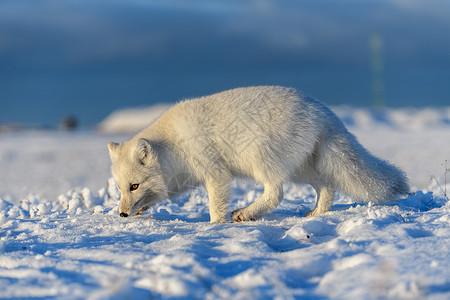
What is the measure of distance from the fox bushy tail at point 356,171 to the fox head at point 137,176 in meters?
1.53

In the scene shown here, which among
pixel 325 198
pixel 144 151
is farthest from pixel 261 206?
pixel 144 151

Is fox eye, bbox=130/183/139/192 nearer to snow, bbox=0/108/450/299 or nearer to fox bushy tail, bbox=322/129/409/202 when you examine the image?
snow, bbox=0/108/450/299

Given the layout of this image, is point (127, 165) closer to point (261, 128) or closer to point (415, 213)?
point (261, 128)

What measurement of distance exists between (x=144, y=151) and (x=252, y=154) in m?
0.97

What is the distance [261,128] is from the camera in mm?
4180

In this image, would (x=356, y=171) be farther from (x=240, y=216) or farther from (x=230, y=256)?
(x=230, y=256)

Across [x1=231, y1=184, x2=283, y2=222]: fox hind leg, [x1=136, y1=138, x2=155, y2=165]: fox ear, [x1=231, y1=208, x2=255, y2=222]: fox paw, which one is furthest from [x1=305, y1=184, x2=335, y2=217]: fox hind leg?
[x1=136, y1=138, x2=155, y2=165]: fox ear

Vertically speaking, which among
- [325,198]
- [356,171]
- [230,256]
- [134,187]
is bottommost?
[230,256]

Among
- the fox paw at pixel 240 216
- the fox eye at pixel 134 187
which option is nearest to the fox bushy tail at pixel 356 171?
the fox paw at pixel 240 216

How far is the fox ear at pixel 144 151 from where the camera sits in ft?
14.2

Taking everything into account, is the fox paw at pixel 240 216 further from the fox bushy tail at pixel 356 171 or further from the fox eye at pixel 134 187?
the fox eye at pixel 134 187

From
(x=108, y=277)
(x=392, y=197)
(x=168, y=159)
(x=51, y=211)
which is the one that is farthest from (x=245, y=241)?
(x=51, y=211)

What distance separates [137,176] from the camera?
444 centimetres

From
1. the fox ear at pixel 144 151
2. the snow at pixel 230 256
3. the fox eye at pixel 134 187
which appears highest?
the fox ear at pixel 144 151
